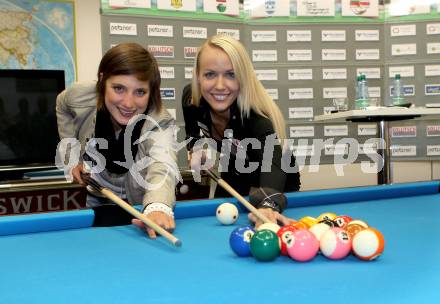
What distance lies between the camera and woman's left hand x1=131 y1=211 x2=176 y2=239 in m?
1.45

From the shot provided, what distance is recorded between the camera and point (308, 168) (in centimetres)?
485

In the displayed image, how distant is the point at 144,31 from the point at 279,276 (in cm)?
375

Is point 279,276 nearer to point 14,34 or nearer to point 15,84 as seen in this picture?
point 15,84

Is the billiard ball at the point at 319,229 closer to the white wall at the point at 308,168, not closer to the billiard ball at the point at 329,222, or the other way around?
the billiard ball at the point at 329,222

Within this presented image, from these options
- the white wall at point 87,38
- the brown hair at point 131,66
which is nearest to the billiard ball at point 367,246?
the brown hair at point 131,66

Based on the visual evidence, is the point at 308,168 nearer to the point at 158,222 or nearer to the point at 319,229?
the point at 158,222

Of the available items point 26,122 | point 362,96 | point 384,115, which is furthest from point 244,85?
point 26,122

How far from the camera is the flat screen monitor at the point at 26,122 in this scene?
3.84m

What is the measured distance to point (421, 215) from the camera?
1.65 metres

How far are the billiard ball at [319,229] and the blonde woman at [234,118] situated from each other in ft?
2.30

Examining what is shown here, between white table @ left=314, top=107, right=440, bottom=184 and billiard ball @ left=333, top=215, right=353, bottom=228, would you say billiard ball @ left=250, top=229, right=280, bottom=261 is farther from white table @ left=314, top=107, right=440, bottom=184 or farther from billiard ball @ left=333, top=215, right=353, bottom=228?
white table @ left=314, top=107, right=440, bottom=184

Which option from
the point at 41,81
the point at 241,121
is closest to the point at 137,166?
Answer: the point at 241,121

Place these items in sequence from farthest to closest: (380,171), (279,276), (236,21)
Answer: (236,21) → (380,171) → (279,276)

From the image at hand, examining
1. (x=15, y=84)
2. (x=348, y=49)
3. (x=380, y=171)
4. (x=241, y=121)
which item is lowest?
(x=380, y=171)
